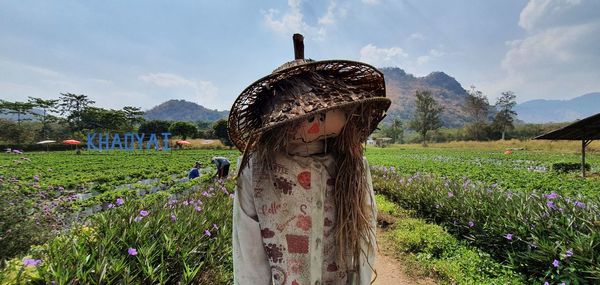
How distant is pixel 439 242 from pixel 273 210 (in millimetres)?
3996

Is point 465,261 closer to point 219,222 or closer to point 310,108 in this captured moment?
point 219,222

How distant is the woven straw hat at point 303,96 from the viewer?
3.54ft

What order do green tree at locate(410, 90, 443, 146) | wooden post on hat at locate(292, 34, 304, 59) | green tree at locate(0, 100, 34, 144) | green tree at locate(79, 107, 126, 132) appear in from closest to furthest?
wooden post on hat at locate(292, 34, 304, 59), green tree at locate(0, 100, 34, 144), green tree at locate(79, 107, 126, 132), green tree at locate(410, 90, 443, 146)

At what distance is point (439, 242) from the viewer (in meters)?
4.38

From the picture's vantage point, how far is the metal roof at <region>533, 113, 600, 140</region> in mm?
9070

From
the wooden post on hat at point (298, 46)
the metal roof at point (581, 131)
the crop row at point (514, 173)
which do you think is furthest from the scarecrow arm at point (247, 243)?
the metal roof at point (581, 131)

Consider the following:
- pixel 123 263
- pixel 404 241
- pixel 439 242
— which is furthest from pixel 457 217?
pixel 123 263

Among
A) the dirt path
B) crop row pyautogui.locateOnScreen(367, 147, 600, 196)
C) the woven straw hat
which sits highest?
the woven straw hat

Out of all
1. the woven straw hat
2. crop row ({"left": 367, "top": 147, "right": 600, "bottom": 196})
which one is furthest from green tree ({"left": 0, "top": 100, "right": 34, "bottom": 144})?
the woven straw hat

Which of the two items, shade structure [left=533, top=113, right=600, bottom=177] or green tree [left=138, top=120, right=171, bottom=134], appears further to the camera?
green tree [left=138, top=120, right=171, bottom=134]

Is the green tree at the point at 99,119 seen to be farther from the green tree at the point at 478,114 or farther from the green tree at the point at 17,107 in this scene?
the green tree at the point at 478,114

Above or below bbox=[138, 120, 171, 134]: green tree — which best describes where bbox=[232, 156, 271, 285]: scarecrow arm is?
below

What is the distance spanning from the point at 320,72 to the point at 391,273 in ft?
11.2

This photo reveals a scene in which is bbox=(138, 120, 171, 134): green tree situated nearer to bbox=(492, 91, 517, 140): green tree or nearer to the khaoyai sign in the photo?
the khaoyai sign
